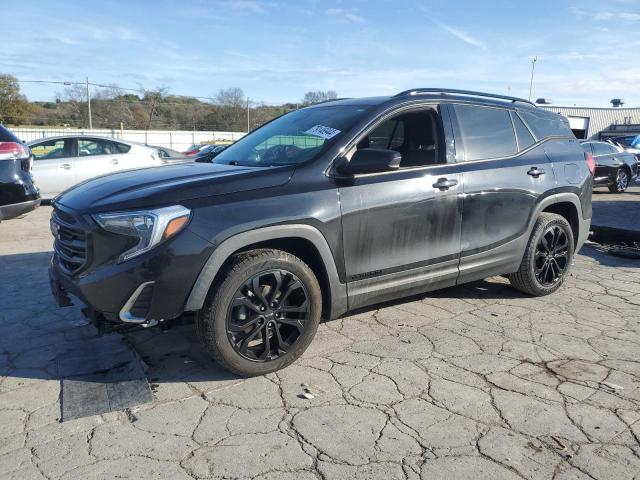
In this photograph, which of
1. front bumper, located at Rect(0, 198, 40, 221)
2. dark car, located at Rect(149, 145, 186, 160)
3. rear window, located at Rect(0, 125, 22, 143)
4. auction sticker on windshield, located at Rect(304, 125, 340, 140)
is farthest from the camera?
dark car, located at Rect(149, 145, 186, 160)

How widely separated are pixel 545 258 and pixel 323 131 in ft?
8.30

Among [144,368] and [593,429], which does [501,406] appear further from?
[144,368]

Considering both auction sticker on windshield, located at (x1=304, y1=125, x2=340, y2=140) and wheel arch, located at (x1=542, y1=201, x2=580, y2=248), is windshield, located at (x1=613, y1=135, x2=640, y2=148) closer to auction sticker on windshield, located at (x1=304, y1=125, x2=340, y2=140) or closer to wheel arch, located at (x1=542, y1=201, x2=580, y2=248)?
wheel arch, located at (x1=542, y1=201, x2=580, y2=248)

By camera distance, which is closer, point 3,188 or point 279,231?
point 279,231

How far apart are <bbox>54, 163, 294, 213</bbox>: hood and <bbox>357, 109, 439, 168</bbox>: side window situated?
1.07 metres

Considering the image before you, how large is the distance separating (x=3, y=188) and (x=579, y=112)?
49.8 m

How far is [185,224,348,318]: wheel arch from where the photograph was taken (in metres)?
3.09

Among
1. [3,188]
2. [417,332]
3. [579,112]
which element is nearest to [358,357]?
[417,332]

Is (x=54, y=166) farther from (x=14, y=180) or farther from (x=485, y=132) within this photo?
(x=485, y=132)

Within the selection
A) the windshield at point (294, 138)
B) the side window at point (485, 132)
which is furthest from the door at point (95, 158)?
the side window at point (485, 132)

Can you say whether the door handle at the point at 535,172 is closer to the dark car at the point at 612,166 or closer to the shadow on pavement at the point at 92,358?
the shadow on pavement at the point at 92,358

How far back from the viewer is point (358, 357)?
12.3ft

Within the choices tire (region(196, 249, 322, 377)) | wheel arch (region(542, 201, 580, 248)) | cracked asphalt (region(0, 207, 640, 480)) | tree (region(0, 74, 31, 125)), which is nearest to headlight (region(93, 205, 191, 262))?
tire (region(196, 249, 322, 377))

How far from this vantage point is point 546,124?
16.8 feet
